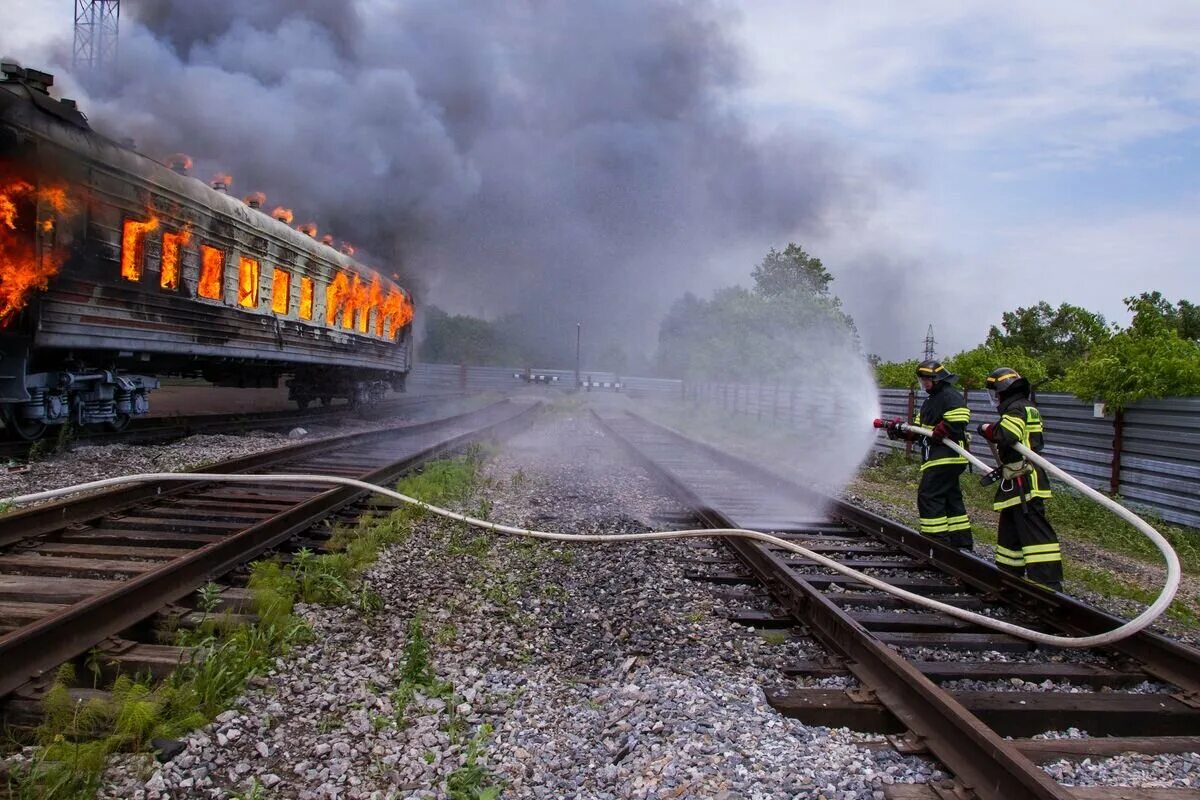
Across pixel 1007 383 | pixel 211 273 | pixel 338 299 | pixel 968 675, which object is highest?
pixel 338 299

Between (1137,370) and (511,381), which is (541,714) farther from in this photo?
(511,381)

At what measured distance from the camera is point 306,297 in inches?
604

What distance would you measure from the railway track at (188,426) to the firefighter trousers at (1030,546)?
32.7 ft

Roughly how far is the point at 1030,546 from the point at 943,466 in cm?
141

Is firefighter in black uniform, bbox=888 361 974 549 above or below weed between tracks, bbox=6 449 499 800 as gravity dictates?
above

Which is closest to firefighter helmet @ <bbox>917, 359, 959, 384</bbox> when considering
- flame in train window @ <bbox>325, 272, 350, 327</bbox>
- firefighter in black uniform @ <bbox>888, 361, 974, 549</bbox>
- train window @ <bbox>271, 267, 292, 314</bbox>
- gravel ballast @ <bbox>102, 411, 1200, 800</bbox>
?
firefighter in black uniform @ <bbox>888, 361, 974, 549</bbox>

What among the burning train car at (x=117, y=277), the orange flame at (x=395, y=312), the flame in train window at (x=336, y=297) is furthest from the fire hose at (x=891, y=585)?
the orange flame at (x=395, y=312)

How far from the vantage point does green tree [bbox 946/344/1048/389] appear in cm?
1434

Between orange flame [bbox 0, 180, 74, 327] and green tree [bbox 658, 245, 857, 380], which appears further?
green tree [bbox 658, 245, 857, 380]

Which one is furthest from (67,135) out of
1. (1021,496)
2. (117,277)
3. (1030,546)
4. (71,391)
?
(1030,546)

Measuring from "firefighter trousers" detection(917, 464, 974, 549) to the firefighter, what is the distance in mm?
634

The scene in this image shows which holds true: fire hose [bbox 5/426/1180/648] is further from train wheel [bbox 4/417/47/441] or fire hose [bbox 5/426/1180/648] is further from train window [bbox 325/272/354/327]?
train window [bbox 325/272/354/327]

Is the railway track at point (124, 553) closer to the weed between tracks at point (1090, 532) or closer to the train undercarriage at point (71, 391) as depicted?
the train undercarriage at point (71, 391)

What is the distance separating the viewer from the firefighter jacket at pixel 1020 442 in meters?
5.58
